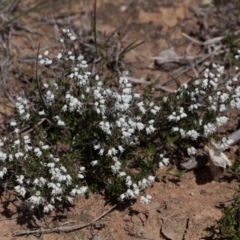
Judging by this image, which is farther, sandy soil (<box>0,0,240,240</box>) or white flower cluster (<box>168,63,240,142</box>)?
white flower cluster (<box>168,63,240,142</box>)

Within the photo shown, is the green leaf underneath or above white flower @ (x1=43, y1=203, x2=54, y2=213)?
above

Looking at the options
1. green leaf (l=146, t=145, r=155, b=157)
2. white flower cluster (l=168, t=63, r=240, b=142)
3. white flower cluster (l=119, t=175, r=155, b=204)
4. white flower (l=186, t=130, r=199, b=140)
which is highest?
white flower cluster (l=168, t=63, r=240, b=142)

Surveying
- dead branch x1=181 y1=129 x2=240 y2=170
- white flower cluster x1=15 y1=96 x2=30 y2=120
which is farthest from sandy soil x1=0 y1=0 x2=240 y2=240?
white flower cluster x1=15 y1=96 x2=30 y2=120

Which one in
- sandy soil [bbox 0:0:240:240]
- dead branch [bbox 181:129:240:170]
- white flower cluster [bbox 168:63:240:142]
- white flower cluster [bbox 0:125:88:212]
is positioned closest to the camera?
white flower cluster [bbox 0:125:88:212]

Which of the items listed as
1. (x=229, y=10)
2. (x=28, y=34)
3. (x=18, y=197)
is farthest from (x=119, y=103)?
(x=229, y=10)

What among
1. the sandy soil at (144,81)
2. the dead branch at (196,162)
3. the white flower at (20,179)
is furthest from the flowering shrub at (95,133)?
the sandy soil at (144,81)

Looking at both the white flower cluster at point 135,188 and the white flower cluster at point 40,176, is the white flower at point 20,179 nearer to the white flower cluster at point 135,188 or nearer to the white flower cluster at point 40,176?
the white flower cluster at point 40,176

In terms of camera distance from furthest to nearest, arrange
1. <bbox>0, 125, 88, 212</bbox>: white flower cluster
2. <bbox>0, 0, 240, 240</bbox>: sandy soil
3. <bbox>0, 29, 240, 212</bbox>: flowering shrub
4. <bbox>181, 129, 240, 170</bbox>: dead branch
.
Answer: <bbox>181, 129, 240, 170</bbox>: dead branch → <bbox>0, 0, 240, 240</bbox>: sandy soil → <bbox>0, 29, 240, 212</bbox>: flowering shrub → <bbox>0, 125, 88, 212</bbox>: white flower cluster

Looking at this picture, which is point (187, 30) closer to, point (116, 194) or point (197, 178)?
point (197, 178)

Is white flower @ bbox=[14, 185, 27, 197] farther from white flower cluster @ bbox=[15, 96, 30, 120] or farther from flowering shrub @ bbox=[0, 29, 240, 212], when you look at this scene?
white flower cluster @ bbox=[15, 96, 30, 120]
